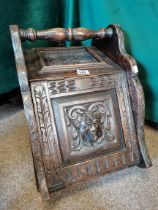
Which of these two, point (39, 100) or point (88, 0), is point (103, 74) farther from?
point (88, 0)

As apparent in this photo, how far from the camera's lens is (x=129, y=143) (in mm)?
791

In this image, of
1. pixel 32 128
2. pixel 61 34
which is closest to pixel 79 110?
pixel 32 128

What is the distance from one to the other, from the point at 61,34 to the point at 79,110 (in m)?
0.28

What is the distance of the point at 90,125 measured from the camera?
74cm

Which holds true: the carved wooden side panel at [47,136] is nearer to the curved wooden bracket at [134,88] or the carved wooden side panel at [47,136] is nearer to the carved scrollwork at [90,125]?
the carved scrollwork at [90,125]

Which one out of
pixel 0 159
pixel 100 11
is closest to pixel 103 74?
pixel 100 11

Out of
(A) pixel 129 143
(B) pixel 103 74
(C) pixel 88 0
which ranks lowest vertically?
(A) pixel 129 143

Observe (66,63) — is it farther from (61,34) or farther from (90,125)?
(90,125)

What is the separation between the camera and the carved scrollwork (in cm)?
73

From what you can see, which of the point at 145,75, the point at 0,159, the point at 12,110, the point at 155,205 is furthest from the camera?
the point at 12,110

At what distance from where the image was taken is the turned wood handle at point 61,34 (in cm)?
76

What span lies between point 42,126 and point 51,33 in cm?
34

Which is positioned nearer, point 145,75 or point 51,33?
point 51,33

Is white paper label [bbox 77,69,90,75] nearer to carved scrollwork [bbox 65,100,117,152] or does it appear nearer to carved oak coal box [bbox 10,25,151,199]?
carved oak coal box [bbox 10,25,151,199]
